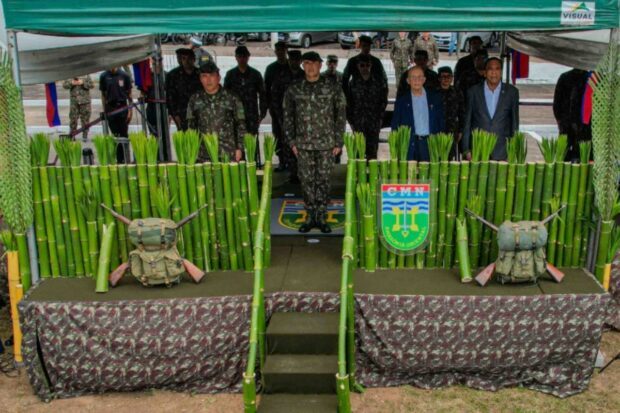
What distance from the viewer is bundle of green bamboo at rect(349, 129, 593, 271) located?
18.0 ft

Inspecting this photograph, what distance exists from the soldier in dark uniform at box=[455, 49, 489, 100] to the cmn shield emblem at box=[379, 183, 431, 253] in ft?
13.4

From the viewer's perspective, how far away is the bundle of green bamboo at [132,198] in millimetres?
5477

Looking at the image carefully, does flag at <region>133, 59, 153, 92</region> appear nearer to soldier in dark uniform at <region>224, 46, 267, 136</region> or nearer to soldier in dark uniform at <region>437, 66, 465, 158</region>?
soldier in dark uniform at <region>224, 46, 267, 136</region>

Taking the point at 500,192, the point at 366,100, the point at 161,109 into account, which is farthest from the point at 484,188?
the point at 161,109

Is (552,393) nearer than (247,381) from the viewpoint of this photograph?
No

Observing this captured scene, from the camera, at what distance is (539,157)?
39.5 feet

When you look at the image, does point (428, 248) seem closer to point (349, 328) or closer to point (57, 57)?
point (349, 328)

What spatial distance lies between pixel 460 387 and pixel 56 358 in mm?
3045

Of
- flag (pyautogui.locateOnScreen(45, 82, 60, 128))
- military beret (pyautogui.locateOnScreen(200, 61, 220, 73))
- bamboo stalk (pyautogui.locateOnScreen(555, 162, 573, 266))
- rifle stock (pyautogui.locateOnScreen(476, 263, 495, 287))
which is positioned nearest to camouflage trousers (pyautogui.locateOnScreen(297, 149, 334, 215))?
military beret (pyautogui.locateOnScreen(200, 61, 220, 73))

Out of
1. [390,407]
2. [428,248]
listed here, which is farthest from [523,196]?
[390,407]

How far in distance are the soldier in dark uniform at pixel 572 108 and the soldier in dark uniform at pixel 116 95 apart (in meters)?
6.49

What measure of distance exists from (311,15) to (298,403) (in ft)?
9.31

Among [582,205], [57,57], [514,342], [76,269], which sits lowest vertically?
[514,342]

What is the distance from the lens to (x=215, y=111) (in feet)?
21.5
